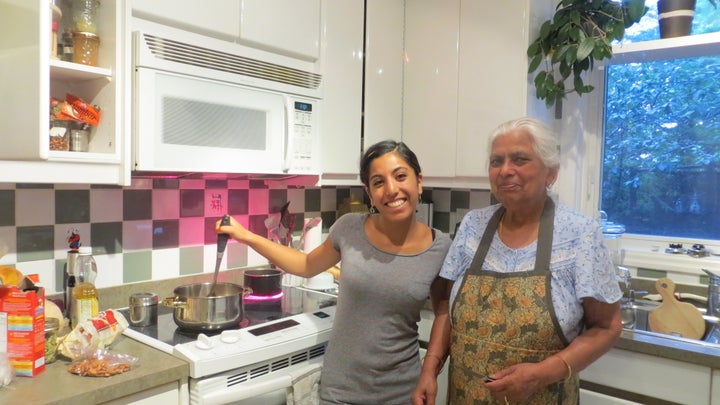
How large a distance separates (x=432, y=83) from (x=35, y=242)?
1.62 metres

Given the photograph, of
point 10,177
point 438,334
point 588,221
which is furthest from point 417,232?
point 10,177

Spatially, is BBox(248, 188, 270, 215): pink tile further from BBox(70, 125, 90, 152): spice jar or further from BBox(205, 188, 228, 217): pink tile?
BBox(70, 125, 90, 152): spice jar

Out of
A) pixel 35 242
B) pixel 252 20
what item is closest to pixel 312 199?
pixel 252 20

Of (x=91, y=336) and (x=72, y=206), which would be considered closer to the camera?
(x=91, y=336)

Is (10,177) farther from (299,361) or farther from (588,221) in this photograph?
(588,221)

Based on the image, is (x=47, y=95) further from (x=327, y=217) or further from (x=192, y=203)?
(x=327, y=217)

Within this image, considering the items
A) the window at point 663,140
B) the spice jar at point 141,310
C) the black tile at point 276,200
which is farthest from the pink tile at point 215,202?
the window at point 663,140

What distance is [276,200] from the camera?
231 centimetres

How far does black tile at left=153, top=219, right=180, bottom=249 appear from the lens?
74.9 inches

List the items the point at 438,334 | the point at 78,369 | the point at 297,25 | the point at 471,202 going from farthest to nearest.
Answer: the point at 471,202 → the point at 297,25 → the point at 438,334 → the point at 78,369

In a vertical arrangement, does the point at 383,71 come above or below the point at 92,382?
above

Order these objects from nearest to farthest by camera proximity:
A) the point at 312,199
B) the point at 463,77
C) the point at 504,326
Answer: the point at 504,326, the point at 463,77, the point at 312,199

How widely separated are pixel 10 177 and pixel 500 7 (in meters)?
1.77

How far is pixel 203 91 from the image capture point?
160cm
